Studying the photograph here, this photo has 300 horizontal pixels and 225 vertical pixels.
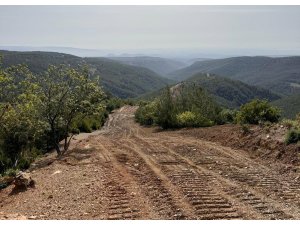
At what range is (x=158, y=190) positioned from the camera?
8.78m

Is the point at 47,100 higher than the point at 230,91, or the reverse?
the point at 47,100

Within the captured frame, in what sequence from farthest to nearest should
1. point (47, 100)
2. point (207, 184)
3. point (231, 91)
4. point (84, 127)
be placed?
1. point (231, 91)
2. point (84, 127)
3. point (47, 100)
4. point (207, 184)

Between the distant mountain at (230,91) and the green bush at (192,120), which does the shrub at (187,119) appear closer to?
the green bush at (192,120)

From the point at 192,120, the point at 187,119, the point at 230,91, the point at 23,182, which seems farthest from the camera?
the point at 230,91

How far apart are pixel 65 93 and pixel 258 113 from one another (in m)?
11.5

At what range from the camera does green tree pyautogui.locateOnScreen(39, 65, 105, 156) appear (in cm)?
1767

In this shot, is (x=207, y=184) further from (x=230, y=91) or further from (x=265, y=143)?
(x=230, y=91)

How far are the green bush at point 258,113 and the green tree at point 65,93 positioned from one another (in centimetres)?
897

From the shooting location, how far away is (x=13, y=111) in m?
17.8

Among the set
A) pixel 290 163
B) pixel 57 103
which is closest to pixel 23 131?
pixel 57 103

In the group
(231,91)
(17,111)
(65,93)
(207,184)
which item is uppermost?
(65,93)

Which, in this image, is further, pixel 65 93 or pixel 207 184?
pixel 65 93

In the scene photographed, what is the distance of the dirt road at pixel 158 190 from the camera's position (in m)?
6.98

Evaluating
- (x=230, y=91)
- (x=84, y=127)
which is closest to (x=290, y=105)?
(x=230, y=91)
